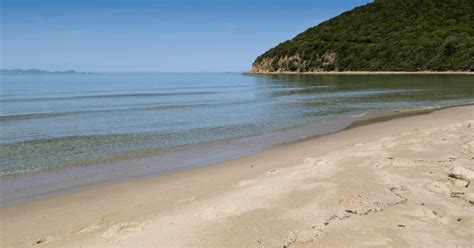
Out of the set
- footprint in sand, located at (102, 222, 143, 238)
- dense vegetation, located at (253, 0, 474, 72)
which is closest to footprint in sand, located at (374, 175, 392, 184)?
footprint in sand, located at (102, 222, 143, 238)

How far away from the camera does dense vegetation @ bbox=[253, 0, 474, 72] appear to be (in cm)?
10369

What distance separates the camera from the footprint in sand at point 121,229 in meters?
5.23

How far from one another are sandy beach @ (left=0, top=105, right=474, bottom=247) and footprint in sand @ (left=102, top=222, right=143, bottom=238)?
15 mm

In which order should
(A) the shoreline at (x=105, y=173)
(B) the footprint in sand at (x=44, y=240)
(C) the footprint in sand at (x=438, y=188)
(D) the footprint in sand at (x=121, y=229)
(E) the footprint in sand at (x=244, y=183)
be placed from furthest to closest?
1. (A) the shoreline at (x=105, y=173)
2. (E) the footprint in sand at (x=244, y=183)
3. (C) the footprint in sand at (x=438, y=188)
4. (B) the footprint in sand at (x=44, y=240)
5. (D) the footprint in sand at (x=121, y=229)

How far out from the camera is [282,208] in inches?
228

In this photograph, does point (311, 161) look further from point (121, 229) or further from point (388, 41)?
point (388, 41)

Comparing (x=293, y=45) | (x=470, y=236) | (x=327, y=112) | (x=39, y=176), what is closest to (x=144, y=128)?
(x=39, y=176)

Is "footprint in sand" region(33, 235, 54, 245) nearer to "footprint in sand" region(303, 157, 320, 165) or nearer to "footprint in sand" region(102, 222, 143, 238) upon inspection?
"footprint in sand" region(102, 222, 143, 238)

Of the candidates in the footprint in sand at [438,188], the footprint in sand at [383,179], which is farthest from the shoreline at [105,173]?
the footprint in sand at [438,188]

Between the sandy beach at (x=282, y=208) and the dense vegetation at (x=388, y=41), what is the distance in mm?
99798

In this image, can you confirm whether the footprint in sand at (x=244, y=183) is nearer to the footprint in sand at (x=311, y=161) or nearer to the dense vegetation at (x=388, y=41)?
the footprint in sand at (x=311, y=161)

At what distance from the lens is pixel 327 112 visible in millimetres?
24109

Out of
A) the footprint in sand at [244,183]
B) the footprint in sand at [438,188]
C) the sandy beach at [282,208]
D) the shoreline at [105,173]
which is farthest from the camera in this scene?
the shoreline at [105,173]

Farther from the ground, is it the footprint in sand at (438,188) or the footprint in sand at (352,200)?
the footprint in sand at (352,200)
